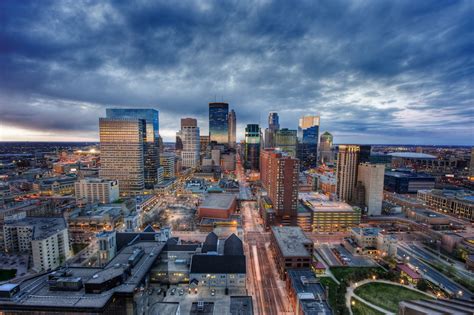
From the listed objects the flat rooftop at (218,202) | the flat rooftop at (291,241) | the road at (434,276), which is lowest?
the road at (434,276)

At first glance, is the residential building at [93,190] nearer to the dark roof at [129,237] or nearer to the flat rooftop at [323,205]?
the dark roof at [129,237]

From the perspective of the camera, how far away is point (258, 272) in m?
65.4

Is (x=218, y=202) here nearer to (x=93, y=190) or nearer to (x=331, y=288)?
(x=331, y=288)

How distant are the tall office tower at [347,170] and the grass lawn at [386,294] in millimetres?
74360

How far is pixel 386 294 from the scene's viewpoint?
186 ft

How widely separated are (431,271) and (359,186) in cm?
5739

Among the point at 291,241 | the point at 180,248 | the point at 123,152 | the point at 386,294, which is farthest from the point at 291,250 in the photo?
the point at 123,152

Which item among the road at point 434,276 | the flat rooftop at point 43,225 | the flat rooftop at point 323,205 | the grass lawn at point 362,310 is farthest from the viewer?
the flat rooftop at point 323,205

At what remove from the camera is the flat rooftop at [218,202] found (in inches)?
4225

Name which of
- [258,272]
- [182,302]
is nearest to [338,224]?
Answer: [258,272]

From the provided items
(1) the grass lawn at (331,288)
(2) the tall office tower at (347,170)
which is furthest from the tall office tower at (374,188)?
(1) the grass lawn at (331,288)

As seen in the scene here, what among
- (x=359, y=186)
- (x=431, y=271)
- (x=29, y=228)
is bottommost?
(x=431, y=271)

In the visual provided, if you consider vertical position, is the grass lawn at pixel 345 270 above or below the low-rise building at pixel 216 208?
below

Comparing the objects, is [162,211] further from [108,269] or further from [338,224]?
[338,224]
